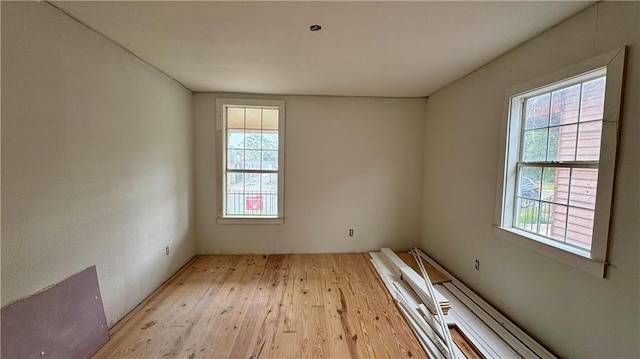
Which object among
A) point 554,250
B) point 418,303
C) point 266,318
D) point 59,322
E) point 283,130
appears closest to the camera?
point 59,322

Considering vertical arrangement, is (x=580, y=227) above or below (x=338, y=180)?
below

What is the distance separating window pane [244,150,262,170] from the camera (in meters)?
3.69

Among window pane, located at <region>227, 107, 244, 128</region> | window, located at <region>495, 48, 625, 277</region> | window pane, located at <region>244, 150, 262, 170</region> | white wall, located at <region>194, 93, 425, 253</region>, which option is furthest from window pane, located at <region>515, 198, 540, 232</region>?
window pane, located at <region>227, 107, 244, 128</region>

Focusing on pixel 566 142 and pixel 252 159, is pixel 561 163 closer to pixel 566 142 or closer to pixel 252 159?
pixel 566 142

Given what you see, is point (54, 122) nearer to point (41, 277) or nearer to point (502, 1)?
point (41, 277)

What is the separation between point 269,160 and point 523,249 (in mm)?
3191

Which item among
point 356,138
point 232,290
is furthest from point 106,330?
point 356,138

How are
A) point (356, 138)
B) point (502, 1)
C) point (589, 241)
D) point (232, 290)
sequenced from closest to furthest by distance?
point (502, 1)
point (589, 241)
point (232, 290)
point (356, 138)

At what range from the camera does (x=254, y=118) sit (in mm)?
3646

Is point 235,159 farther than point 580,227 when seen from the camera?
Yes

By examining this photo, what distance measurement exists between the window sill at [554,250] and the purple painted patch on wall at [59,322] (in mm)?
3430

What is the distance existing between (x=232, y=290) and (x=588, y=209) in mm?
3191

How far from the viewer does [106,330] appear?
186 centimetres

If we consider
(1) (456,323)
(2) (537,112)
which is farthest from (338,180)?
(2) (537,112)
